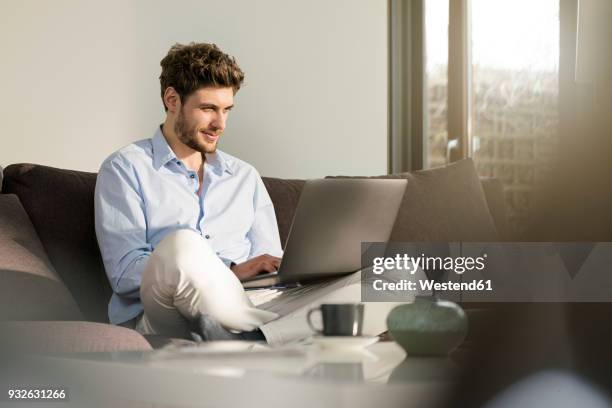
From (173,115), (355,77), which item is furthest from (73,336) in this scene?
(355,77)

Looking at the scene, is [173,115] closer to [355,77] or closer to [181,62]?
[181,62]

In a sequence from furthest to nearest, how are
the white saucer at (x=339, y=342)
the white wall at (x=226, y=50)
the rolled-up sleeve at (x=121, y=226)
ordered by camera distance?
the white wall at (x=226, y=50)
the rolled-up sleeve at (x=121, y=226)
the white saucer at (x=339, y=342)

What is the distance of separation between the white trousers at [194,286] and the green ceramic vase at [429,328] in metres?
0.67

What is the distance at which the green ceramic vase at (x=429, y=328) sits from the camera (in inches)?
46.7

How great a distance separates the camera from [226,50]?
3.32 metres

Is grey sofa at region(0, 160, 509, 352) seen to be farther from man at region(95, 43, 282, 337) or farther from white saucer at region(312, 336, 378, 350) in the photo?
white saucer at region(312, 336, 378, 350)

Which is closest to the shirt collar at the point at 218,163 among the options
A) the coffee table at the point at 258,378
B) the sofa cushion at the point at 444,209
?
the sofa cushion at the point at 444,209

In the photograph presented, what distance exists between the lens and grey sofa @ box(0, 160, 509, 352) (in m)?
1.41

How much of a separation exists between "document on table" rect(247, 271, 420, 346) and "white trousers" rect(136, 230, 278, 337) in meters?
0.05

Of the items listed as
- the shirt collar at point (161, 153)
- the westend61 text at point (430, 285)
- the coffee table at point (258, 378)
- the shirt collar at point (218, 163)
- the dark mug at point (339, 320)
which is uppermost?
the shirt collar at point (161, 153)

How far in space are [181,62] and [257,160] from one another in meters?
0.85

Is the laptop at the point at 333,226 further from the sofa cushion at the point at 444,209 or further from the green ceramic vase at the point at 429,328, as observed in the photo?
the green ceramic vase at the point at 429,328

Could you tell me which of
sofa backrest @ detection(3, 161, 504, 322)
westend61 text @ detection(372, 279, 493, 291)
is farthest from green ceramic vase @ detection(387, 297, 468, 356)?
sofa backrest @ detection(3, 161, 504, 322)

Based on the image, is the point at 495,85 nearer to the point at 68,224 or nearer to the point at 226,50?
the point at 226,50
